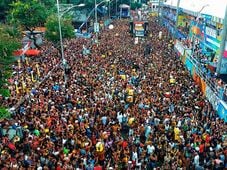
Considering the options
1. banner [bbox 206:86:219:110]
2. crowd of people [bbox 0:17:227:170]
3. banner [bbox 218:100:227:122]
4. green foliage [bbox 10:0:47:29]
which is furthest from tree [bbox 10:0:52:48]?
banner [bbox 218:100:227:122]

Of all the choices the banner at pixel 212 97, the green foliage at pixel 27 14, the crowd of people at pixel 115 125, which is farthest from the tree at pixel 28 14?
the banner at pixel 212 97

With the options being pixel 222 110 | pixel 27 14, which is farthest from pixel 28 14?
pixel 222 110

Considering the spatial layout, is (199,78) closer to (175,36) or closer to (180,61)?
(180,61)

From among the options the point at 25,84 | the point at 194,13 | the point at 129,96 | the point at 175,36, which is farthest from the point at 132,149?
the point at 175,36

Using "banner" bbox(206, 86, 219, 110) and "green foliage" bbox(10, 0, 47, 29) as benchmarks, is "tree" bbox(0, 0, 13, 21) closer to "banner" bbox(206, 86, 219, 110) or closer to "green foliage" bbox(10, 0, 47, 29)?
"green foliage" bbox(10, 0, 47, 29)

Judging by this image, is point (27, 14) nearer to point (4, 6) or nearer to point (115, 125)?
point (4, 6)

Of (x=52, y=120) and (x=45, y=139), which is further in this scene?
(x=52, y=120)

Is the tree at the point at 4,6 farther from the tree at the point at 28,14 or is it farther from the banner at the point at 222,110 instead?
the banner at the point at 222,110
